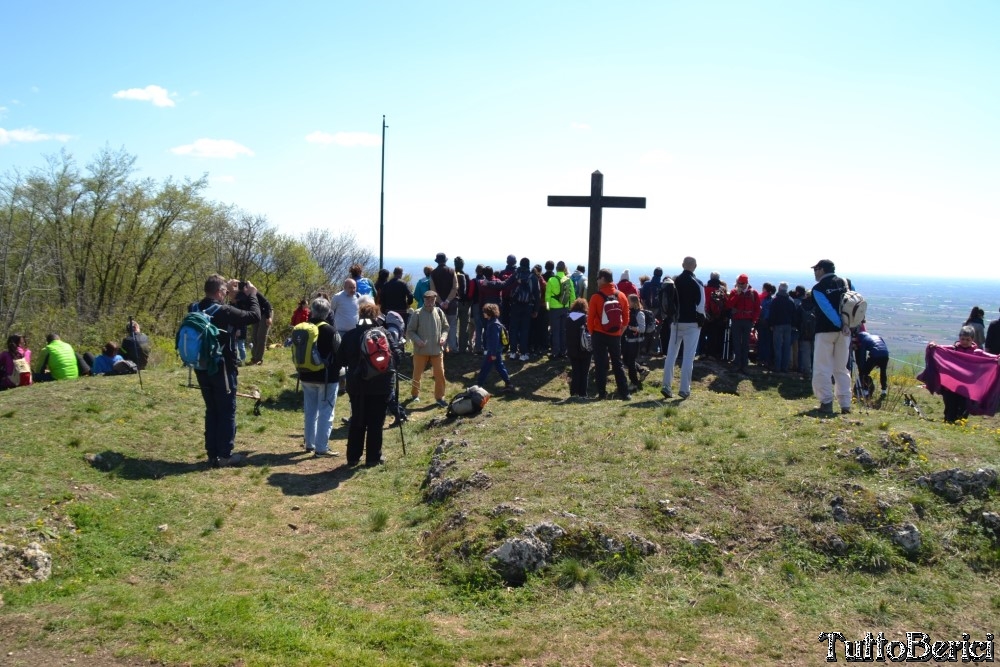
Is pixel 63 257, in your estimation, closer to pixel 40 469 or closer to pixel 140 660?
pixel 40 469

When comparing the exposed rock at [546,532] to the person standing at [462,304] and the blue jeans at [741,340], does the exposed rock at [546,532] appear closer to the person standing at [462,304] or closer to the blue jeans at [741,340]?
the person standing at [462,304]

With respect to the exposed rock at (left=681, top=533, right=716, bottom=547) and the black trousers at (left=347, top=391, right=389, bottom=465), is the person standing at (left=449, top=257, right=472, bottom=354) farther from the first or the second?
the exposed rock at (left=681, top=533, right=716, bottom=547)

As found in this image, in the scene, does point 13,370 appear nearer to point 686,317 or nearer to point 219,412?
point 219,412

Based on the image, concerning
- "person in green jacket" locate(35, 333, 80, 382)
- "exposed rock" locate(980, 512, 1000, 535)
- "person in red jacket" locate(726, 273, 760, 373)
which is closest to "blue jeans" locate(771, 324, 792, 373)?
"person in red jacket" locate(726, 273, 760, 373)

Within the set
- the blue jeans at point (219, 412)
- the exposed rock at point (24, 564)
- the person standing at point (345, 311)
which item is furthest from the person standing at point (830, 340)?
the exposed rock at point (24, 564)

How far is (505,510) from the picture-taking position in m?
6.75

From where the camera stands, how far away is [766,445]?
8.05m

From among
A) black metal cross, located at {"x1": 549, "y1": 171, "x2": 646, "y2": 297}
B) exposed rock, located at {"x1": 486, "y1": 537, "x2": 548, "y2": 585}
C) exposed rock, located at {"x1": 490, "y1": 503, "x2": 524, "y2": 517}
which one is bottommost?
exposed rock, located at {"x1": 486, "y1": 537, "x2": 548, "y2": 585}

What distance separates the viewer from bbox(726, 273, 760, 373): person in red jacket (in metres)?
16.2

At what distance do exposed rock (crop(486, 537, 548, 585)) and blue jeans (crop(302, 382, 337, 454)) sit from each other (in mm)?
4417

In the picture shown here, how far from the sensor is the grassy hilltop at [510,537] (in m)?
5.20

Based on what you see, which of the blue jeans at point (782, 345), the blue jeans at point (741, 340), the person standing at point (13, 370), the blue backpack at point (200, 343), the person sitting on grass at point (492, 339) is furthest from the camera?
the blue jeans at point (782, 345)

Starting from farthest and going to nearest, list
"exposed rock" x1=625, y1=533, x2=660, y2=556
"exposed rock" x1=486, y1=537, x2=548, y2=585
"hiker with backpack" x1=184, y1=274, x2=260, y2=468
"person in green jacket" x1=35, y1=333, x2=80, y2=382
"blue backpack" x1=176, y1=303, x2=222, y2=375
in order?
"person in green jacket" x1=35, y1=333, x2=80, y2=382
"hiker with backpack" x1=184, y1=274, x2=260, y2=468
"blue backpack" x1=176, y1=303, x2=222, y2=375
"exposed rock" x1=625, y1=533, x2=660, y2=556
"exposed rock" x1=486, y1=537, x2=548, y2=585

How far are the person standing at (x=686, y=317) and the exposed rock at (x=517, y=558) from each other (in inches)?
240
